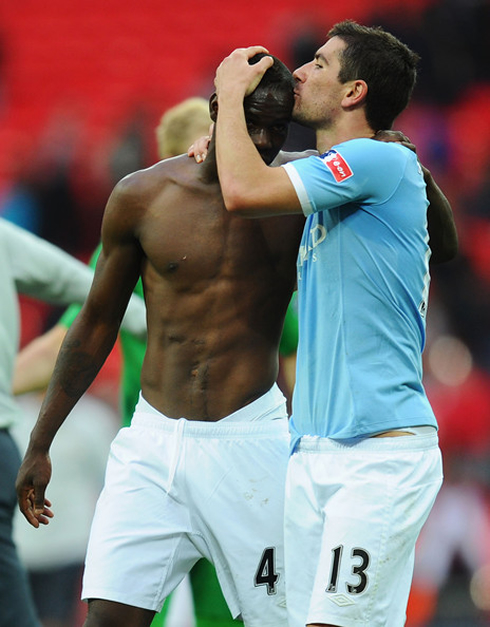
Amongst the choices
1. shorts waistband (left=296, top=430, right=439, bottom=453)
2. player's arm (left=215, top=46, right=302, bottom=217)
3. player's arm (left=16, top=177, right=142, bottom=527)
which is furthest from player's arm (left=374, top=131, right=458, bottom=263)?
player's arm (left=16, top=177, right=142, bottom=527)

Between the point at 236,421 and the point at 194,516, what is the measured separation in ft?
1.01

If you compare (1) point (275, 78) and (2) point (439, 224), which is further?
(2) point (439, 224)

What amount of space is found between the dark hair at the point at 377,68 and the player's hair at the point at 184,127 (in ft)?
5.48

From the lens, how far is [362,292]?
3.10 m

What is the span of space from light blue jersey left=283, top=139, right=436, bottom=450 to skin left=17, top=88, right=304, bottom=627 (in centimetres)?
30

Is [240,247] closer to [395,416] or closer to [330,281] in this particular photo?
[330,281]

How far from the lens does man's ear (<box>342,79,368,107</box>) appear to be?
3.29 m

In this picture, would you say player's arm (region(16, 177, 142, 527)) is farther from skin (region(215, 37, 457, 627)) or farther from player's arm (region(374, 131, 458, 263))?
player's arm (region(374, 131, 458, 263))

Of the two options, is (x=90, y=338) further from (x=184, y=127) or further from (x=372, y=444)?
(x=184, y=127)

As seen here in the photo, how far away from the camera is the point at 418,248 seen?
3.18 meters

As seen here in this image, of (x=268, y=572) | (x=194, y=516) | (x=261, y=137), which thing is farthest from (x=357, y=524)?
(x=261, y=137)

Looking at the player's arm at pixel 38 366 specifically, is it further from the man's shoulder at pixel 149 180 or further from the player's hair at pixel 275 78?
the player's hair at pixel 275 78

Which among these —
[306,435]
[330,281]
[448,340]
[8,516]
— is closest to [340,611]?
[306,435]

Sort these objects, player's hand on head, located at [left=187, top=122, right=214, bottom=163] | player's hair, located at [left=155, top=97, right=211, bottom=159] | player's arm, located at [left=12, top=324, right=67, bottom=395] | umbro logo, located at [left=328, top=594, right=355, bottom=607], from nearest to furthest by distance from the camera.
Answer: umbro logo, located at [left=328, top=594, right=355, bottom=607]
player's hand on head, located at [left=187, top=122, right=214, bottom=163]
player's hair, located at [left=155, top=97, right=211, bottom=159]
player's arm, located at [left=12, top=324, right=67, bottom=395]
